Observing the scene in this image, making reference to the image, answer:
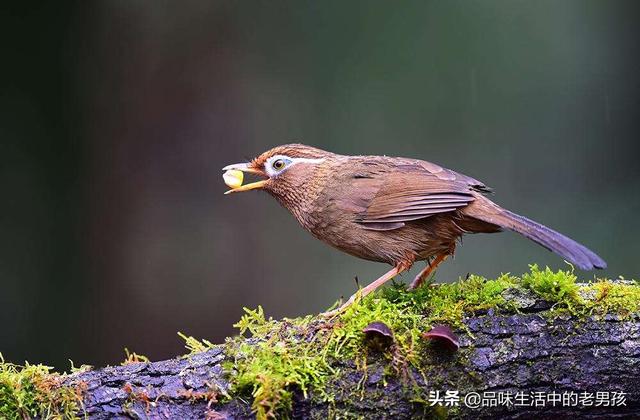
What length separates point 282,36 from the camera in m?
7.41

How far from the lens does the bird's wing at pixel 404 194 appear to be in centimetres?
354

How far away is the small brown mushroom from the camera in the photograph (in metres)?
3.00

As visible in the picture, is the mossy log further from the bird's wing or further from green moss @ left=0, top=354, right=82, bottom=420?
the bird's wing

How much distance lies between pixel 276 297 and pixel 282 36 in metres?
2.74

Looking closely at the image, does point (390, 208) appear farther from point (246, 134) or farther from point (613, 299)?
point (246, 134)

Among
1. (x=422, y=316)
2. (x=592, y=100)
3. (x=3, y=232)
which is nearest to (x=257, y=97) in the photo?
(x=3, y=232)

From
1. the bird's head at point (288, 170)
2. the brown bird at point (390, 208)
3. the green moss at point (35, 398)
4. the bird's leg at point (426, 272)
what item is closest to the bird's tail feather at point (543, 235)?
the brown bird at point (390, 208)

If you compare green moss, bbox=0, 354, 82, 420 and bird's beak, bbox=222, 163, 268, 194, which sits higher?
bird's beak, bbox=222, 163, 268, 194

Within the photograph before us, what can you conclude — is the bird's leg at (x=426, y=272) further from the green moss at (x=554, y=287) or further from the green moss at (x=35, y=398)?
the green moss at (x=35, y=398)

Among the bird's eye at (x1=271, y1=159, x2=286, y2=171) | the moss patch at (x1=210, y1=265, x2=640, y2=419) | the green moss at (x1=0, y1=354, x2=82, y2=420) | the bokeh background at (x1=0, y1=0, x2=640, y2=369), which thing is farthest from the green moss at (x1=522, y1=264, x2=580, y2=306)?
the bokeh background at (x1=0, y1=0, x2=640, y2=369)

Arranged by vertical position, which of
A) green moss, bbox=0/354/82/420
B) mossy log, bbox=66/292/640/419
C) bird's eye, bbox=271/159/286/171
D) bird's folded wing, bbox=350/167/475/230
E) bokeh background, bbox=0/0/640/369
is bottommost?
green moss, bbox=0/354/82/420

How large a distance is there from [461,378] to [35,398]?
1.76 meters

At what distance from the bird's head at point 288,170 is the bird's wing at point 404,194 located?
259mm

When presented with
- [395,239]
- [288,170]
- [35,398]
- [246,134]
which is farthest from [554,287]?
[246,134]
